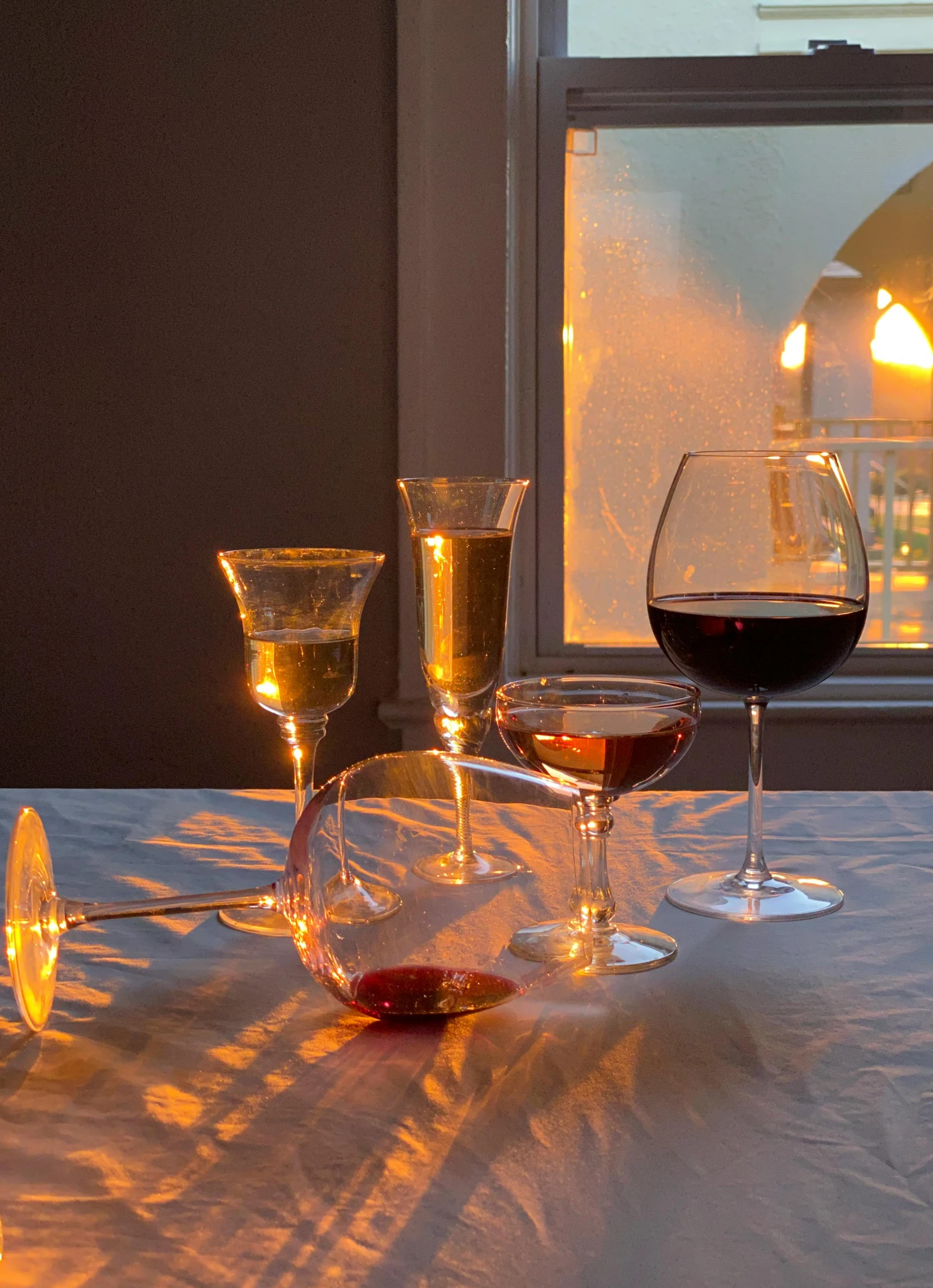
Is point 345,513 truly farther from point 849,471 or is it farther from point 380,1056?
point 380,1056

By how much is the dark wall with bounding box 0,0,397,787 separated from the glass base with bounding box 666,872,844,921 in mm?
1257

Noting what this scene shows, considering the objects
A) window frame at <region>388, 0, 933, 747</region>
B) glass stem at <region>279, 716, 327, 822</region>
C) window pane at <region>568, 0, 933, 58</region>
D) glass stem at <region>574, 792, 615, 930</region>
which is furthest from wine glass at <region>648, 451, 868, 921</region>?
window pane at <region>568, 0, 933, 58</region>

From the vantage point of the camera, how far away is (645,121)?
6.75 ft

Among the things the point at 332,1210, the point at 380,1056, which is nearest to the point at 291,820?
the point at 380,1056

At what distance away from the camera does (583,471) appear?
7.18ft

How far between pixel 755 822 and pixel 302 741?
0.30m

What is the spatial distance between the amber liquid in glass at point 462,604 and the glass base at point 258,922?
21cm

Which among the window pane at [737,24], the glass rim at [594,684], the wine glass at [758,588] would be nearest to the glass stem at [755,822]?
the wine glass at [758,588]

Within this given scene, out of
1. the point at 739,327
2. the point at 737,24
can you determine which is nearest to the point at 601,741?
the point at 739,327

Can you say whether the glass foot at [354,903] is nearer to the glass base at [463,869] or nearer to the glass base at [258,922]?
the glass base at [463,869]

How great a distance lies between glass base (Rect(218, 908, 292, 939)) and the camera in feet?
2.29

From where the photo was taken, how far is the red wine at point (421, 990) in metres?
0.56

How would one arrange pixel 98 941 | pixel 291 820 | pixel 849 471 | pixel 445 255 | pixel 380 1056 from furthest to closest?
pixel 849 471, pixel 445 255, pixel 291 820, pixel 98 941, pixel 380 1056

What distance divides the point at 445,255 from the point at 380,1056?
5.22ft
